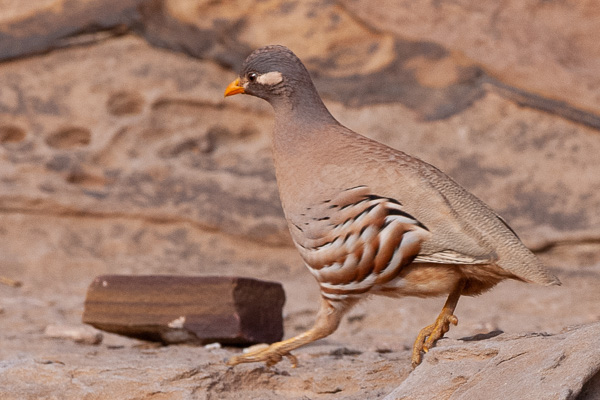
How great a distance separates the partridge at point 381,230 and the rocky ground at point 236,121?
319cm

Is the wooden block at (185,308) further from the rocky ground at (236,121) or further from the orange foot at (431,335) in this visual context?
the rocky ground at (236,121)

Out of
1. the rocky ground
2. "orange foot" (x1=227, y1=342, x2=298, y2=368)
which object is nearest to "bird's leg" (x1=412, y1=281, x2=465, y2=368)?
"orange foot" (x1=227, y1=342, x2=298, y2=368)

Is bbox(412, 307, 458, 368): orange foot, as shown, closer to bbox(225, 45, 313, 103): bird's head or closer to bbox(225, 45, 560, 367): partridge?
bbox(225, 45, 560, 367): partridge

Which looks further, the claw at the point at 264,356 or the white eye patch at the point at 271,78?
the white eye patch at the point at 271,78

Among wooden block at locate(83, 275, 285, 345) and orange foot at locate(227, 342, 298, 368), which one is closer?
orange foot at locate(227, 342, 298, 368)

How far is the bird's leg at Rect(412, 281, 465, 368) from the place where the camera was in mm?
3459

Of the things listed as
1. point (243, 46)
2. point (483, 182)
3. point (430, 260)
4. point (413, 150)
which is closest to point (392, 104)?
point (413, 150)

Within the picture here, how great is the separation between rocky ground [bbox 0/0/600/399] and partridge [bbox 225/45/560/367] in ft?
10.5

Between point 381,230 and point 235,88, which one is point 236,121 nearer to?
point 235,88

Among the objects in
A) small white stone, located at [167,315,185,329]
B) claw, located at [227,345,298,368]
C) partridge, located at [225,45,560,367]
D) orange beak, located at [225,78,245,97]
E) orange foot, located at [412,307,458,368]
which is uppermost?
orange beak, located at [225,78,245,97]

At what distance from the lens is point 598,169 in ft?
23.6

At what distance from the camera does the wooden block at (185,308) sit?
4.57 metres

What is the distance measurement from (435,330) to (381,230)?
548 millimetres

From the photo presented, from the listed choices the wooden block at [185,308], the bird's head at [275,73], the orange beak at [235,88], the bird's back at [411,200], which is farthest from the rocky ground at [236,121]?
the bird's back at [411,200]
